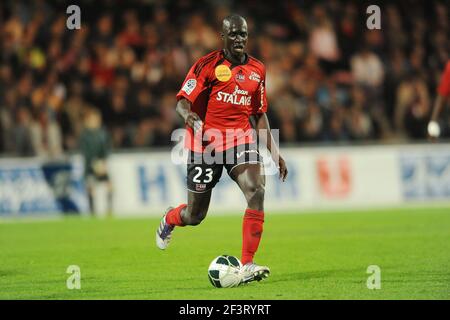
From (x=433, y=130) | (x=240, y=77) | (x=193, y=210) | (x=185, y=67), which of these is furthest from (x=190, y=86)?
(x=185, y=67)

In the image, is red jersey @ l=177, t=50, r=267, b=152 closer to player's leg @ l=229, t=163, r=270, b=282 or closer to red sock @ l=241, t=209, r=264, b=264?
player's leg @ l=229, t=163, r=270, b=282

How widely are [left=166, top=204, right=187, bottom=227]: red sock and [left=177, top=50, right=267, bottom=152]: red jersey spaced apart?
2.74 ft

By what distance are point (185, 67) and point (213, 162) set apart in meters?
12.8

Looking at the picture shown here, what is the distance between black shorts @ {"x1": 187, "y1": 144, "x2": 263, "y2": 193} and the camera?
9.70 m

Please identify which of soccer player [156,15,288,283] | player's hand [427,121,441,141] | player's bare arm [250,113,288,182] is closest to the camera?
soccer player [156,15,288,283]

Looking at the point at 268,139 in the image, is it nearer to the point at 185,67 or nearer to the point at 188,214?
the point at 188,214

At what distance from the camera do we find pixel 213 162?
9.81 m

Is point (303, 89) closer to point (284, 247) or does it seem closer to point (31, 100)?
point (31, 100)

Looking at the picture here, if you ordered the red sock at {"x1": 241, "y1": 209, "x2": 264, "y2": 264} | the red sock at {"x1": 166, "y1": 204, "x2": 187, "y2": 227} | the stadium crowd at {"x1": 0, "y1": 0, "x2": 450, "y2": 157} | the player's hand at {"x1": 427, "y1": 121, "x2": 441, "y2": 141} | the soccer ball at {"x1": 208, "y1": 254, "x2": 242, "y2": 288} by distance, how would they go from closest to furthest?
the soccer ball at {"x1": 208, "y1": 254, "x2": 242, "y2": 288} < the red sock at {"x1": 241, "y1": 209, "x2": 264, "y2": 264} < the red sock at {"x1": 166, "y1": 204, "x2": 187, "y2": 227} < the player's hand at {"x1": 427, "y1": 121, "x2": 441, "y2": 141} < the stadium crowd at {"x1": 0, "y1": 0, "x2": 450, "y2": 157}

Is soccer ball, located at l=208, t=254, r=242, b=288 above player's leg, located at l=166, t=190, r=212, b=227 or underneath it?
underneath

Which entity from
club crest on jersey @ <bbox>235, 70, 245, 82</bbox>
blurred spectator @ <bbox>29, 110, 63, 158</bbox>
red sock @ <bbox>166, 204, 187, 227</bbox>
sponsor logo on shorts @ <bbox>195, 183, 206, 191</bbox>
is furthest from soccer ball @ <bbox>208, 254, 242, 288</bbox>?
blurred spectator @ <bbox>29, 110, 63, 158</bbox>
